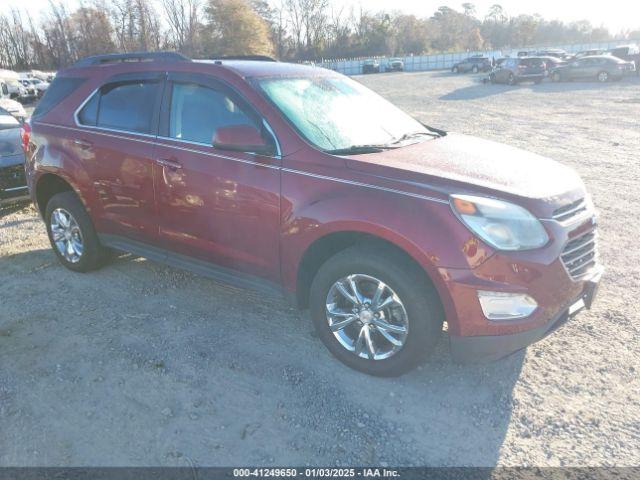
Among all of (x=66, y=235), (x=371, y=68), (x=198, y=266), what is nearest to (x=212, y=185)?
(x=198, y=266)

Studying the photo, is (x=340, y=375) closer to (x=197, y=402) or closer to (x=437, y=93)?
(x=197, y=402)

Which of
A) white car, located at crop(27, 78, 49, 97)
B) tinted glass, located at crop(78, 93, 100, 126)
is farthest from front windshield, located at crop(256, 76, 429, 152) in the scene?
white car, located at crop(27, 78, 49, 97)

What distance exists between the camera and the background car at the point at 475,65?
160ft

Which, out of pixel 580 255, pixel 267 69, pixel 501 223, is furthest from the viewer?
pixel 267 69

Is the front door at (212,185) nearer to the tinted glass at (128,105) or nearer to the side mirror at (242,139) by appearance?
the side mirror at (242,139)

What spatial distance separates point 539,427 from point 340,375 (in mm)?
1217

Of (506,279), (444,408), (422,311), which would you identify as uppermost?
(506,279)

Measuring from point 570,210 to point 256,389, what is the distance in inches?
87.7

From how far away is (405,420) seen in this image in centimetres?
302

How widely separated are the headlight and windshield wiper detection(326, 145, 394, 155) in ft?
2.75

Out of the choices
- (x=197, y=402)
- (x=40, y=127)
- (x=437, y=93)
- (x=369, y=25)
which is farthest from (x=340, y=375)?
(x=369, y=25)

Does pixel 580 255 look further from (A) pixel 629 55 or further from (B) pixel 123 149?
(A) pixel 629 55

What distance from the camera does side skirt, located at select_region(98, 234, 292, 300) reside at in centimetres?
377

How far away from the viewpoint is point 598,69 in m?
29.7
